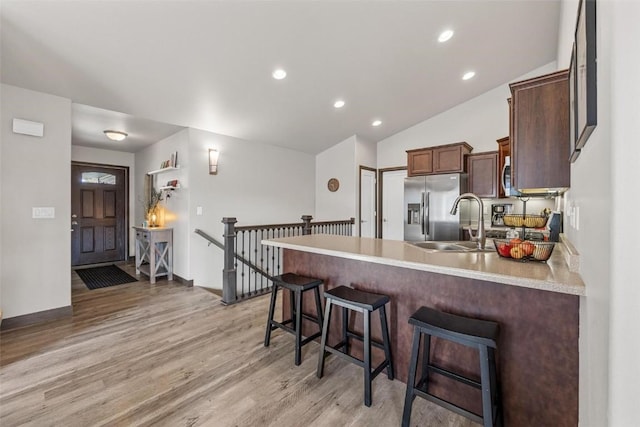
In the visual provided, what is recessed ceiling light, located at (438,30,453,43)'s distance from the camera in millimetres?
3135

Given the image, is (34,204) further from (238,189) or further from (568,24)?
(568,24)

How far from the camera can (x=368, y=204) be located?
6.19 metres

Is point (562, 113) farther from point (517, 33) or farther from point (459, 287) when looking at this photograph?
point (517, 33)

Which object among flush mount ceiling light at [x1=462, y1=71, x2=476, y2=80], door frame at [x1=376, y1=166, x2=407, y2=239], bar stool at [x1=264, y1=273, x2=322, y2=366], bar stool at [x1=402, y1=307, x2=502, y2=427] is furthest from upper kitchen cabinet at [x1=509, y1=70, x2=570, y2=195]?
door frame at [x1=376, y1=166, x2=407, y2=239]

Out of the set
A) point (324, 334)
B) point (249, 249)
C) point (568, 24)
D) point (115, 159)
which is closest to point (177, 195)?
point (249, 249)

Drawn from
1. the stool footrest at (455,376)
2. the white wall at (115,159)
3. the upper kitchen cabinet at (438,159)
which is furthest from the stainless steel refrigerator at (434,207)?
the white wall at (115,159)

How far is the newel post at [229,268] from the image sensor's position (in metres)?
3.59

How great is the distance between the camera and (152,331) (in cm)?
284

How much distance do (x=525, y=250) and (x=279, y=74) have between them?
3074mm

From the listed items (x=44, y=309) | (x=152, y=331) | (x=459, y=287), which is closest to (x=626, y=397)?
(x=459, y=287)

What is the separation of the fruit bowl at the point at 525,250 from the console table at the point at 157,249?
15.5 ft

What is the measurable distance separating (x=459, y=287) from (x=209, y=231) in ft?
12.7

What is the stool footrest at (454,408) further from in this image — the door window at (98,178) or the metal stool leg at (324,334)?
the door window at (98,178)

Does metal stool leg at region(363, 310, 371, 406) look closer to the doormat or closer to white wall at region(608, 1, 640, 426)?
white wall at region(608, 1, 640, 426)
